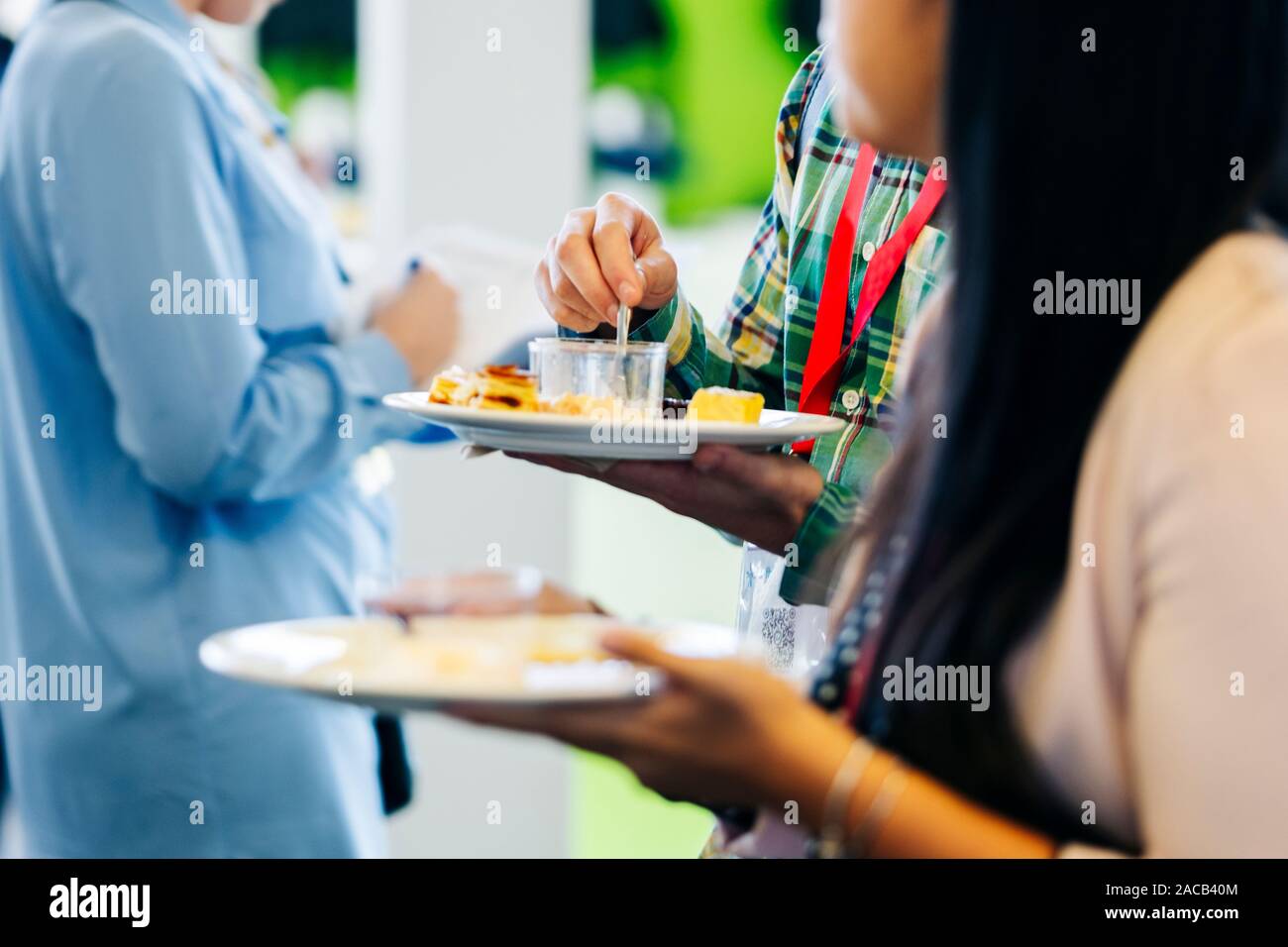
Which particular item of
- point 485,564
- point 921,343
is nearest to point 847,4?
point 921,343

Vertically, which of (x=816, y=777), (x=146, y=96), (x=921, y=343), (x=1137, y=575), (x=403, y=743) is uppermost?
(x=146, y=96)

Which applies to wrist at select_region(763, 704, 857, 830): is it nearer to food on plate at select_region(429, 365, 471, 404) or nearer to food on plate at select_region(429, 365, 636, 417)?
food on plate at select_region(429, 365, 636, 417)

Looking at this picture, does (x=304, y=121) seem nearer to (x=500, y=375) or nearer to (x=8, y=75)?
(x=8, y=75)

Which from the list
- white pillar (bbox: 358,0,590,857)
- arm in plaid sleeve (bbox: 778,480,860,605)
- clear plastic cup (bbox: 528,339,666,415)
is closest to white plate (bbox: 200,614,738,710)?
arm in plaid sleeve (bbox: 778,480,860,605)

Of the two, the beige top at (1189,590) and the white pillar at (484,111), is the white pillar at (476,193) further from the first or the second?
the beige top at (1189,590)

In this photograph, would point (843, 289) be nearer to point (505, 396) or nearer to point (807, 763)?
point (505, 396)

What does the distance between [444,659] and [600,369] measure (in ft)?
2.00

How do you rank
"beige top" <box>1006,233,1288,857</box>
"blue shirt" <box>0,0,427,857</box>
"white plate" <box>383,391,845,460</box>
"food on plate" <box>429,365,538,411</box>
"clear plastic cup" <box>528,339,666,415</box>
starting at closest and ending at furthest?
"beige top" <box>1006,233,1288,857</box>, "white plate" <box>383,391,845,460</box>, "food on plate" <box>429,365,538,411</box>, "clear plastic cup" <box>528,339,666,415</box>, "blue shirt" <box>0,0,427,857</box>

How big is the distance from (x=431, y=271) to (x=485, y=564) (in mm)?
870

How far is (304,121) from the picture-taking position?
4.16 meters

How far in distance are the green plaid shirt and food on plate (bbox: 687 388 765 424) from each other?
10 cm

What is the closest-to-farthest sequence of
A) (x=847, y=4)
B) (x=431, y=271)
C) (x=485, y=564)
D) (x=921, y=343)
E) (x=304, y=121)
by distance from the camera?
(x=847, y=4)
(x=921, y=343)
(x=431, y=271)
(x=485, y=564)
(x=304, y=121)

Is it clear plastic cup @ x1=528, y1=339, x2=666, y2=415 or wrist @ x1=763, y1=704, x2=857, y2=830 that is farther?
clear plastic cup @ x1=528, y1=339, x2=666, y2=415

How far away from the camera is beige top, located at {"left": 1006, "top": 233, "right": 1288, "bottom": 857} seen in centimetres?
71
